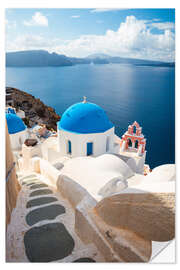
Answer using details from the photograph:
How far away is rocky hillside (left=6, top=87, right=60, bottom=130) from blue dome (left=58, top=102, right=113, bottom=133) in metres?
16.8

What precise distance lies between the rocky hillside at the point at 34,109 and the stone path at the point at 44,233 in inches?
803

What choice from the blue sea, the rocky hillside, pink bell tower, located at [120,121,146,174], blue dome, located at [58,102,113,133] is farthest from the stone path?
the rocky hillside

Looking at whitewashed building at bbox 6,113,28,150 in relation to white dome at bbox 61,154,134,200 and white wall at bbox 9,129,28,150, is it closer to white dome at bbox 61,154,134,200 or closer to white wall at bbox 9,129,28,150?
white wall at bbox 9,129,28,150

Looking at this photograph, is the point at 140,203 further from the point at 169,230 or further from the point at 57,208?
the point at 57,208

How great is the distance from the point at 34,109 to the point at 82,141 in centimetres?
1968

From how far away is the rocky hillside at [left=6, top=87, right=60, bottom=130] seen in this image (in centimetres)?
2508

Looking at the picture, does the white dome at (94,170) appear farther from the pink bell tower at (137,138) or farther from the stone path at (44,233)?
the pink bell tower at (137,138)

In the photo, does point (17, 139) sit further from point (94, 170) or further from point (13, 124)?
point (94, 170)

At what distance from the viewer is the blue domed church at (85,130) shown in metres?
8.25

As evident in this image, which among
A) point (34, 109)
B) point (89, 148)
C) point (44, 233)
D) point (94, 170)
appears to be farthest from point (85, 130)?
point (34, 109)
